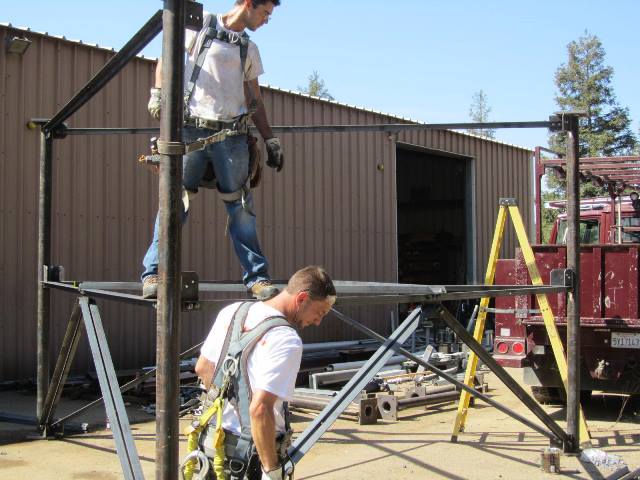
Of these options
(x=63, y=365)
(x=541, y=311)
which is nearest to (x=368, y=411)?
(x=541, y=311)

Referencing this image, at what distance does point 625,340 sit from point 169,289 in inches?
232

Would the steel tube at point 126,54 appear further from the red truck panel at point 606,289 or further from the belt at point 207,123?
the red truck panel at point 606,289

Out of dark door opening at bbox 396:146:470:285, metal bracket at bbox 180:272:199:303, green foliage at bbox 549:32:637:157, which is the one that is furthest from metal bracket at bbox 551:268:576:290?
green foliage at bbox 549:32:637:157

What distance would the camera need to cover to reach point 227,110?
472 centimetres

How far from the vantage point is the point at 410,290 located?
4.98 m

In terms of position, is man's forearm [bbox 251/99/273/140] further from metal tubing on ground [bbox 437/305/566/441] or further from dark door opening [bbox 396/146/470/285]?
dark door opening [bbox 396/146/470/285]

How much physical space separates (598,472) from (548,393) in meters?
3.08

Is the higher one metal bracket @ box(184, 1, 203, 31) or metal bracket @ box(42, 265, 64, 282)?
metal bracket @ box(184, 1, 203, 31)

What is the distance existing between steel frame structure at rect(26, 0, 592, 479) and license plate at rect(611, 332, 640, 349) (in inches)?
72.3

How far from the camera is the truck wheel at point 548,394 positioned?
8727 mm

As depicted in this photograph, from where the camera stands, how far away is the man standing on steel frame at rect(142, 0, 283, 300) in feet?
15.3

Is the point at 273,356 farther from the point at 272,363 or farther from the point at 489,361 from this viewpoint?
the point at 489,361

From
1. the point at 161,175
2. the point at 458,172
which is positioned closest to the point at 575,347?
the point at 161,175

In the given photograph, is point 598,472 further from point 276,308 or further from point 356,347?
point 356,347
